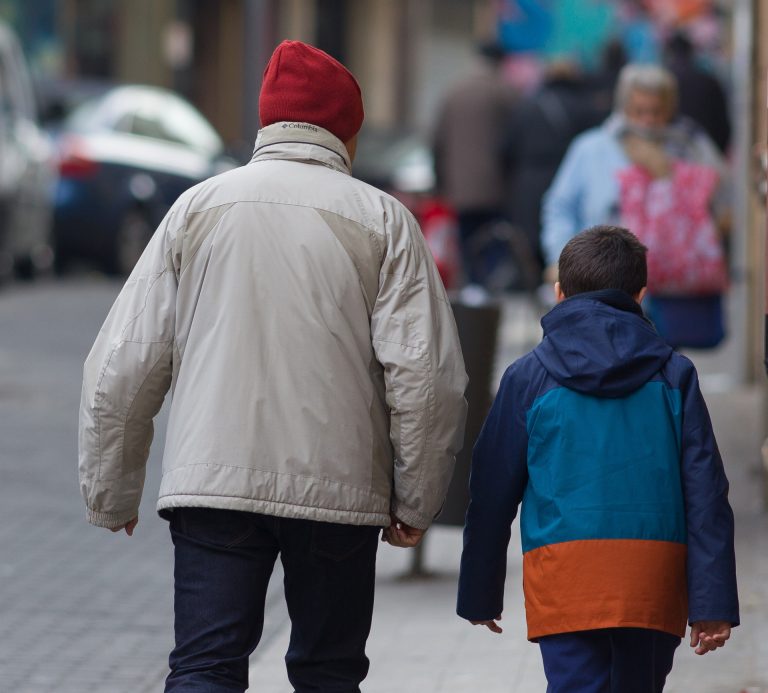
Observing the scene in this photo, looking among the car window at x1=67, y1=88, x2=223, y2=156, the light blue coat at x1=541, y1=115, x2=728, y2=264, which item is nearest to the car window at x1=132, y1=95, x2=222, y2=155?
the car window at x1=67, y1=88, x2=223, y2=156

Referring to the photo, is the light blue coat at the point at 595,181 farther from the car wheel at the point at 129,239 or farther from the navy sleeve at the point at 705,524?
the car wheel at the point at 129,239

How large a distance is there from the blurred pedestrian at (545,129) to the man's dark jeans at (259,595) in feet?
25.6

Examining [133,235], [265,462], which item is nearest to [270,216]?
[265,462]

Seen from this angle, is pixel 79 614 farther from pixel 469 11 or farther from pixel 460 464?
pixel 469 11

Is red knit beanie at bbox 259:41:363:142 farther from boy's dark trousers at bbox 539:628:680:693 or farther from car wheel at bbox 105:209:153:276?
car wheel at bbox 105:209:153:276

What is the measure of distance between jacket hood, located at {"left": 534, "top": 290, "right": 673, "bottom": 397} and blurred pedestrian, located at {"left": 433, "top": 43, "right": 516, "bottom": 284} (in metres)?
8.81

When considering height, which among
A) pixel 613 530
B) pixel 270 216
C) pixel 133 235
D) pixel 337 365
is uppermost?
pixel 270 216

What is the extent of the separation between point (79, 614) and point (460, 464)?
134 cm

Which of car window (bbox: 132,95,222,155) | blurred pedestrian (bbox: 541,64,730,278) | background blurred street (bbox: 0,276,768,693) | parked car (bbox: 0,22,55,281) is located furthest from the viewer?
car window (bbox: 132,95,222,155)

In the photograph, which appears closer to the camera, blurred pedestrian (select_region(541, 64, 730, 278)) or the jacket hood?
the jacket hood

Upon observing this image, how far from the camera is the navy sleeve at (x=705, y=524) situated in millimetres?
3500

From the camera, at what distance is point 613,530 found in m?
3.54

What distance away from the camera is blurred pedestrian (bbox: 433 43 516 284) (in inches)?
494

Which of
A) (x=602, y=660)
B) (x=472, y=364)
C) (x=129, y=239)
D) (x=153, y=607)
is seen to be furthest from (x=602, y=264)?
(x=129, y=239)
